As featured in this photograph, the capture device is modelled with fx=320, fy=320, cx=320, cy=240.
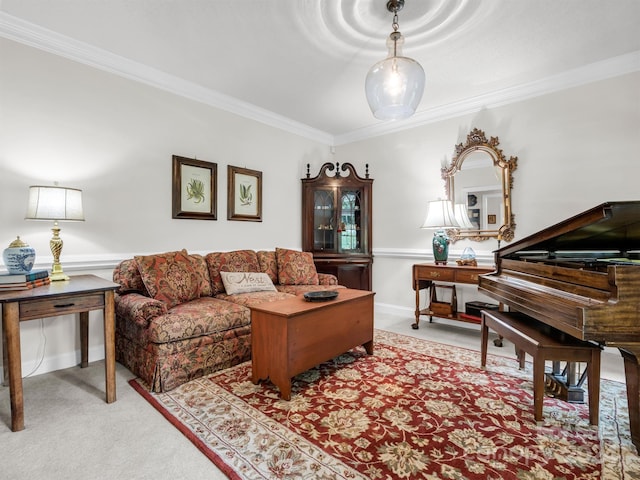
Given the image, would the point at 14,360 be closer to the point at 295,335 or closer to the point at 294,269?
the point at 295,335

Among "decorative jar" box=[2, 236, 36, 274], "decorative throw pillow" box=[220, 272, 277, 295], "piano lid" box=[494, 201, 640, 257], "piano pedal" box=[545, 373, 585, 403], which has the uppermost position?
"piano lid" box=[494, 201, 640, 257]

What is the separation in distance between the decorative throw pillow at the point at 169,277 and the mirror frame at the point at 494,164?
2.99 m

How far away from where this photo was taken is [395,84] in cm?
218

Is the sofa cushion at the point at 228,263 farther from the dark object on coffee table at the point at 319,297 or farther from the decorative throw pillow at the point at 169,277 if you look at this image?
the dark object on coffee table at the point at 319,297

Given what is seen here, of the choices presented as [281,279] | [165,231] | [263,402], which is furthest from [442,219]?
[165,231]

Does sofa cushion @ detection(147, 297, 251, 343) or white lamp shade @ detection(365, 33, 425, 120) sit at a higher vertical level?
white lamp shade @ detection(365, 33, 425, 120)

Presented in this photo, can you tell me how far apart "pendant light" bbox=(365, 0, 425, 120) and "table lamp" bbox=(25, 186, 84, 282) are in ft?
7.49

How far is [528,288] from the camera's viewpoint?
1861 mm

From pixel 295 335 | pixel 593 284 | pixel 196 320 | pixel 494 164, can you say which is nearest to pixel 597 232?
pixel 593 284

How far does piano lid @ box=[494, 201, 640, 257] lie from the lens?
1438 mm

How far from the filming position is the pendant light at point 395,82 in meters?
2.17

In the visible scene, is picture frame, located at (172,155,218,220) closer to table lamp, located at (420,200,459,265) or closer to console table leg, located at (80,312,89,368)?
console table leg, located at (80,312,89,368)

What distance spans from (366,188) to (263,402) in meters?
3.23

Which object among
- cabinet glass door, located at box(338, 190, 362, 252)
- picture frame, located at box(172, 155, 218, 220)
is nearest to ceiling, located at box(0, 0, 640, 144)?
picture frame, located at box(172, 155, 218, 220)
